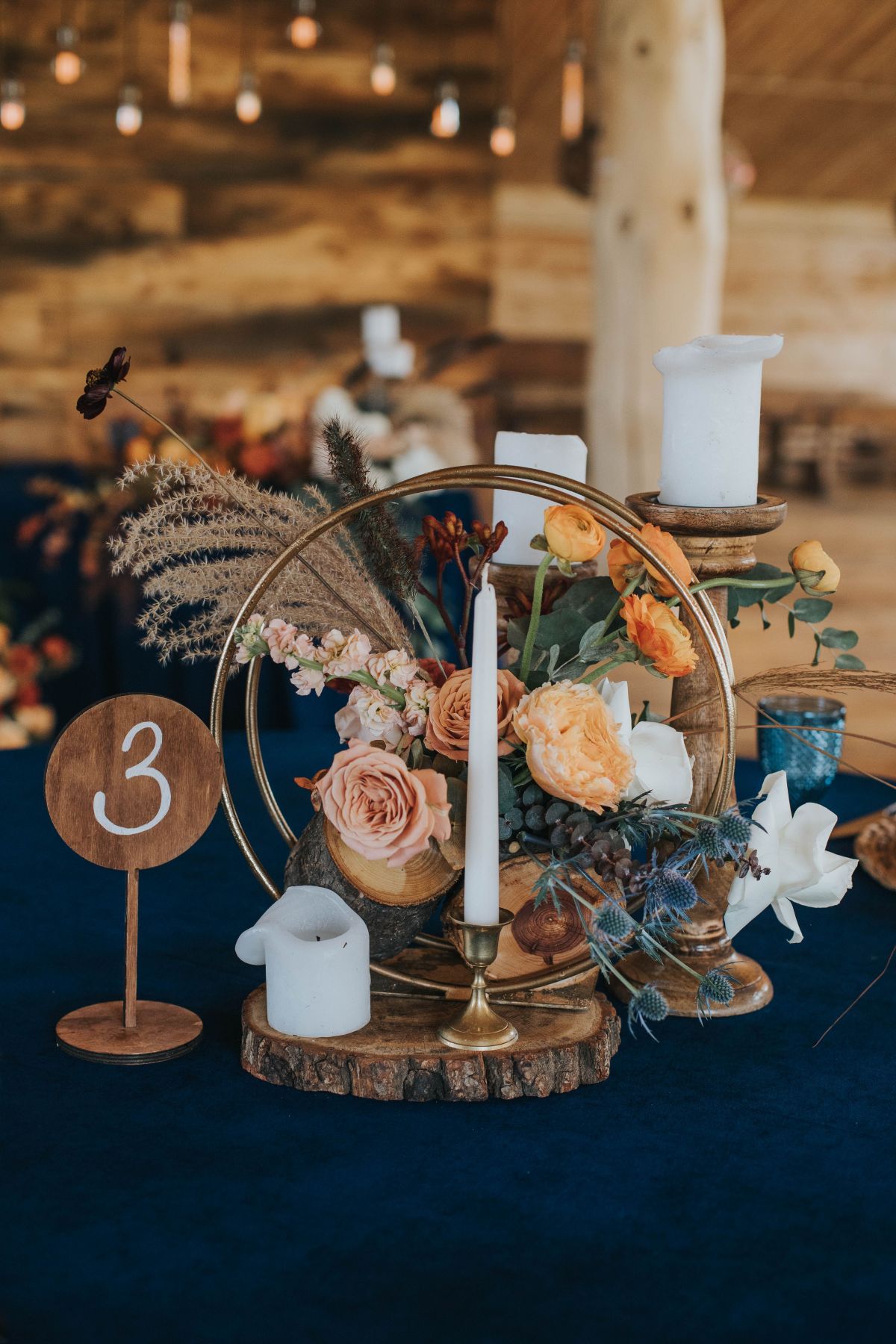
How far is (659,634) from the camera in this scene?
2.56 feet

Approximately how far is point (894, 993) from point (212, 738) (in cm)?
52

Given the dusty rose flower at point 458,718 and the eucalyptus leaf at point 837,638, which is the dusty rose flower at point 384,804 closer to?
the dusty rose flower at point 458,718

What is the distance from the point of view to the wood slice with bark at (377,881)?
0.83m

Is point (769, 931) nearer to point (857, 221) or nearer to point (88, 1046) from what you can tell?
point (88, 1046)

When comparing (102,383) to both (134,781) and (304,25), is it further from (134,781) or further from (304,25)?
(304,25)

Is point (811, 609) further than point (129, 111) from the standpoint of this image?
No

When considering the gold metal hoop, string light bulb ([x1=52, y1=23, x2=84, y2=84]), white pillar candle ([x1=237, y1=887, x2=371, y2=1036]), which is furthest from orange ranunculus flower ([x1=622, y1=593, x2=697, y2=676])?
string light bulb ([x1=52, y1=23, x2=84, y2=84])

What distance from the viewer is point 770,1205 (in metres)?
0.70

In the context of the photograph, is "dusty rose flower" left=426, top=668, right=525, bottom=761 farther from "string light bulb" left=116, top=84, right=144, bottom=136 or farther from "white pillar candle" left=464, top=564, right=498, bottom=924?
"string light bulb" left=116, top=84, right=144, bottom=136

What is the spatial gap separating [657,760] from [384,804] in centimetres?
17

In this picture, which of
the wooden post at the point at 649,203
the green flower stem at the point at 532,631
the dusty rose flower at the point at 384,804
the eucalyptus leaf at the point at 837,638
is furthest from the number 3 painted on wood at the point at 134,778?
the wooden post at the point at 649,203

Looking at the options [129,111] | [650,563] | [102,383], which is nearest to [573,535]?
[650,563]

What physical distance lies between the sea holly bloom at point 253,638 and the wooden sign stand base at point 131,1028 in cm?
16

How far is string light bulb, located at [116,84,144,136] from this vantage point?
167 inches
